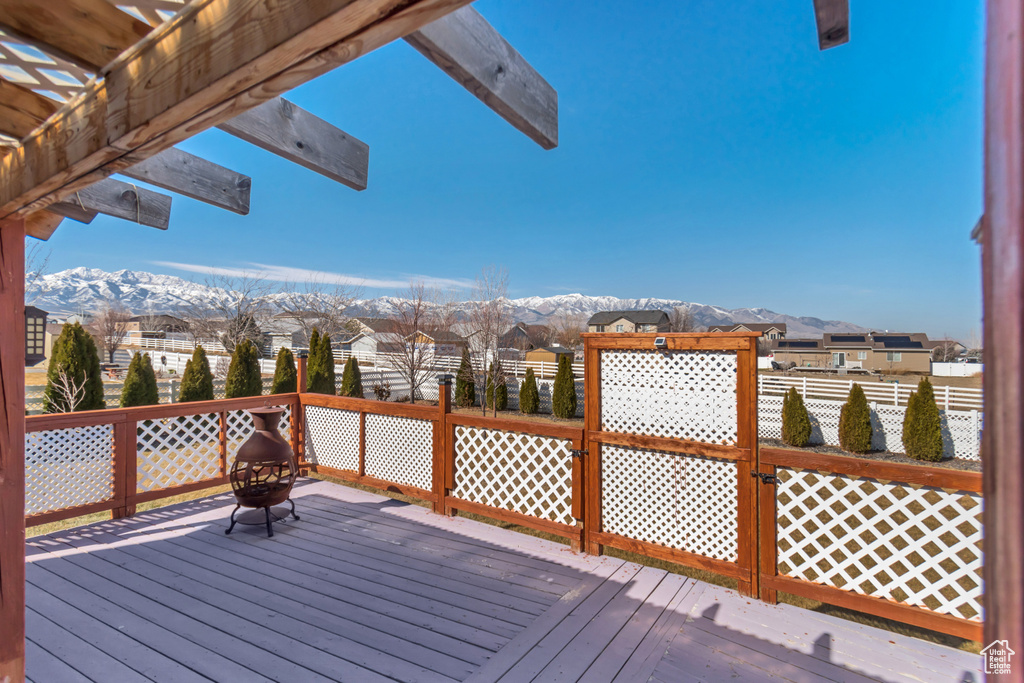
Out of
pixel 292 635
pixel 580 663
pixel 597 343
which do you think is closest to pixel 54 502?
pixel 292 635

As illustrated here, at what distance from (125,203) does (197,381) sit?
7.91m

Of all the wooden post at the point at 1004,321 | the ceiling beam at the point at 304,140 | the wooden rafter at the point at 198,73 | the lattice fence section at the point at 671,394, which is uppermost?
the ceiling beam at the point at 304,140

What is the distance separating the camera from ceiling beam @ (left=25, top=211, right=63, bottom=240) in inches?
94.8

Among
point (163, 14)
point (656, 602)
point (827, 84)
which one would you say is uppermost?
point (827, 84)

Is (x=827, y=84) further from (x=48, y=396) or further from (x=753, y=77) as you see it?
(x=48, y=396)

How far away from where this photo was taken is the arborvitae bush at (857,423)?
9547 millimetres

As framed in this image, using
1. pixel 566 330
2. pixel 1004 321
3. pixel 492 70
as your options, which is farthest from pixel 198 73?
pixel 566 330

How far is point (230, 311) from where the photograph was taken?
20172 mm

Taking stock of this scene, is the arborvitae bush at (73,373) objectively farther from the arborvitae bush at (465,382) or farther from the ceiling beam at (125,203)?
the arborvitae bush at (465,382)

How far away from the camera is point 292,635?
2.56 m

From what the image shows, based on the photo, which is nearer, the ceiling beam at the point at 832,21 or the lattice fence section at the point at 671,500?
the ceiling beam at the point at 832,21

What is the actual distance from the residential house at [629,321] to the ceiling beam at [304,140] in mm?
44440

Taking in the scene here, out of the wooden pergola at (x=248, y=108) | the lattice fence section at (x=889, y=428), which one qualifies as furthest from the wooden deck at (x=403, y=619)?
the lattice fence section at (x=889, y=428)

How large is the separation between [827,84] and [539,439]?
65.0 ft
